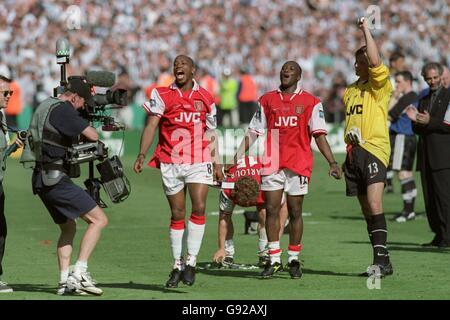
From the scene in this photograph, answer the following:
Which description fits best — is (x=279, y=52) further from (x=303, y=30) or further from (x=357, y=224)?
(x=357, y=224)

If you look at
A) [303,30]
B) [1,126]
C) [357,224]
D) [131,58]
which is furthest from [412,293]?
[303,30]

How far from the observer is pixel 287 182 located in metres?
13.6

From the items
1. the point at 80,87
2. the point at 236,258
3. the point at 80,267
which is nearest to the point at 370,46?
the point at 80,87

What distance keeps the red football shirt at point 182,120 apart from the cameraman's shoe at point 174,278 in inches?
45.2

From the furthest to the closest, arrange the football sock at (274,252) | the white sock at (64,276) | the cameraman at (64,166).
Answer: the football sock at (274,252) < the white sock at (64,276) < the cameraman at (64,166)

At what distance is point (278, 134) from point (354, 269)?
74.3 inches

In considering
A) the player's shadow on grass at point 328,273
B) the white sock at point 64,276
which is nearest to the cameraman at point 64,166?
the white sock at point 64,276

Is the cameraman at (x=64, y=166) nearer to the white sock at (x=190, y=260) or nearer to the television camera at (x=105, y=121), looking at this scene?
the television camera at (x=105, y=121)

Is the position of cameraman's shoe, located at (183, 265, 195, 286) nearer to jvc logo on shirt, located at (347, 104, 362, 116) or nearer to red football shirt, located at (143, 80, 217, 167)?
red football shirt, located at (143, 80, 217, 167)

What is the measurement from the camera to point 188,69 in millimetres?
12633

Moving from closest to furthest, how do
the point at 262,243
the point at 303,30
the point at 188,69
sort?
the point at 188,69 → the point at 262,243 → the point at 303,30

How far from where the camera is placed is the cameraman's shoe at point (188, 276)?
41.1 ft

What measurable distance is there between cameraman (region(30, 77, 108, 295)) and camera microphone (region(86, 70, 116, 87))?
9cm

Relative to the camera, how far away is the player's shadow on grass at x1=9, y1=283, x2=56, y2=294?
12367 mm
